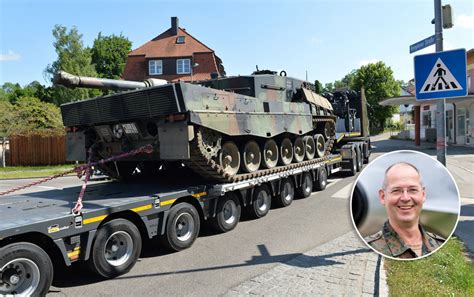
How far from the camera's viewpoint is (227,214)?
8.39 metres

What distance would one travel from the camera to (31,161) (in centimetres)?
2933

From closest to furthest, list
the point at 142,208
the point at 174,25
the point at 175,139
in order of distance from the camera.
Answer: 1. the point at 142,208
2. the point at 175,139
3. the point at 174,25

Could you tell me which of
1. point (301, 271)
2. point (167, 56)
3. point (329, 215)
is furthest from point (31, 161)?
point (301, 271)

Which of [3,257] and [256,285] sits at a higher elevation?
[3,257]

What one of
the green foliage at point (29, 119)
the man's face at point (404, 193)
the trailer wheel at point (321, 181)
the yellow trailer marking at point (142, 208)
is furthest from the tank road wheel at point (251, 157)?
the green foliage at point (29, 119)

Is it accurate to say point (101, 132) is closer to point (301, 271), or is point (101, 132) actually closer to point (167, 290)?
point (167, 290)

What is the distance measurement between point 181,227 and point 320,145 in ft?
24.7

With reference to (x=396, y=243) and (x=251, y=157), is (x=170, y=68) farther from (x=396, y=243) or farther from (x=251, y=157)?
(x=396, y=243)

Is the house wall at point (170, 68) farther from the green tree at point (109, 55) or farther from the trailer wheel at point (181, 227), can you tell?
the trailer wheel at point (181, 227)

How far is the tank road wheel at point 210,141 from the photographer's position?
7.52 meters

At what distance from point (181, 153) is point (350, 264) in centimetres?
328

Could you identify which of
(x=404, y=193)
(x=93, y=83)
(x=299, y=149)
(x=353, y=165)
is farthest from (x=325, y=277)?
(x=353, y=165)

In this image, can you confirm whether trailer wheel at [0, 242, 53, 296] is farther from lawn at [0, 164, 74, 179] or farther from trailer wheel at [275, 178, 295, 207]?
lawn at [0, 164, 74, 179]

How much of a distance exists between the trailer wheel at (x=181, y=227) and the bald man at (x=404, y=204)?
5.00m
